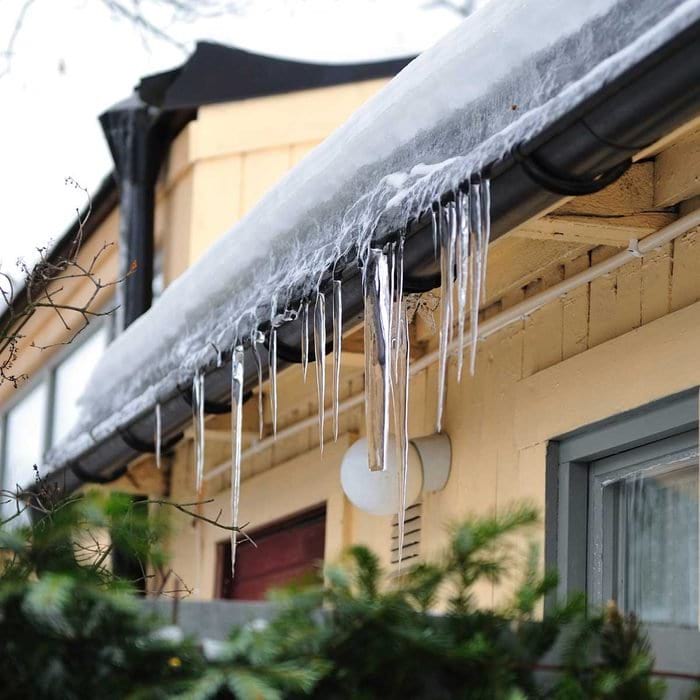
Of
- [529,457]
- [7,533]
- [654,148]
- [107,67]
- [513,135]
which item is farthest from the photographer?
[107,67]

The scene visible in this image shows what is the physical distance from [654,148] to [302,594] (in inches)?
88.2

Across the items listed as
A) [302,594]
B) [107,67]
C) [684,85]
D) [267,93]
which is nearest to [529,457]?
[684,85]

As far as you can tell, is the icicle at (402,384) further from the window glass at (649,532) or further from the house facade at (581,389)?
the window glass at (649,532)

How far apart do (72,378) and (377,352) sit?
6.75 meters

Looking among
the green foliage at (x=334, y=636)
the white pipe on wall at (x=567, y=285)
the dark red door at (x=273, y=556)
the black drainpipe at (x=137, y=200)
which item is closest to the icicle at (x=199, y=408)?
the white pipe on wall at (x=567, y=285)

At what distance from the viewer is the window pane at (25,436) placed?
36.7 ft

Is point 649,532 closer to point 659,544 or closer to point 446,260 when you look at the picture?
point 659,544

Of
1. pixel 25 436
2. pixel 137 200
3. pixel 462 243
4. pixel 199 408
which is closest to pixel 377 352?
pixel 462 243

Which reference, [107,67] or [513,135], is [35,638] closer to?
[513,135]

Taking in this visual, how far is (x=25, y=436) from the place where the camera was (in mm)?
11820

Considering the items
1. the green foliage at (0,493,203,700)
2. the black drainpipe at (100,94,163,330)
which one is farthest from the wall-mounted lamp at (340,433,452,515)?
the black drainpipe at (100,94,163,330)

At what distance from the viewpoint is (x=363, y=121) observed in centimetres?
437

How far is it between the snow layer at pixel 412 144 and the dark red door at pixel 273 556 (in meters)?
1.15

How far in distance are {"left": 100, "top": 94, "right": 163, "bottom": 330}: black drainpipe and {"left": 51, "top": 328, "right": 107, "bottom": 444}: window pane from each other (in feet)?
2.92
